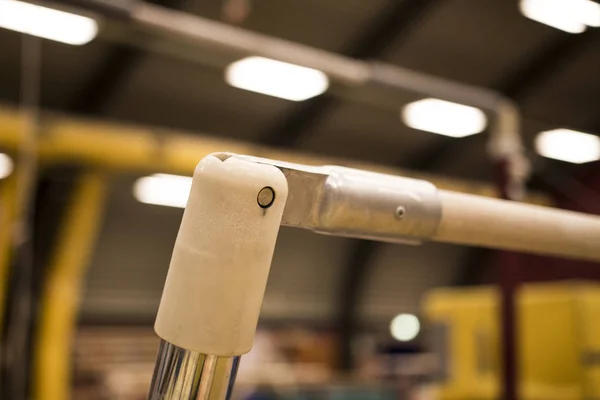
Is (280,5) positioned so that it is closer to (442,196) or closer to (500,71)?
(500,71)

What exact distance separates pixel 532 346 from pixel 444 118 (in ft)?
11.0

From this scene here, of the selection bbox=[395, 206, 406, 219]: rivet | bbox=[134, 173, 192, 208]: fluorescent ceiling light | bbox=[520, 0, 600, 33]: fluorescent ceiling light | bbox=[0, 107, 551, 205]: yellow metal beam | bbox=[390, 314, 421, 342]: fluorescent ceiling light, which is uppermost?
bbox=[520, 0, 600, 33]: fluorescent ceiling light

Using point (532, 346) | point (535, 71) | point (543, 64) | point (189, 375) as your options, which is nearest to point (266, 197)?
point (189, 375)

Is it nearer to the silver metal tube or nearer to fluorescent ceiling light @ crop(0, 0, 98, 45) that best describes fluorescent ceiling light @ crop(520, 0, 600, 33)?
fluorescent ceiling light @ crop(0, 0, 98, 45)

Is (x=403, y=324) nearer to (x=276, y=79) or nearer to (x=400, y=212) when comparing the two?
(x=276, y=79)

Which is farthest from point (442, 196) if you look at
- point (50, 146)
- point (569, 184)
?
point (569, 184)

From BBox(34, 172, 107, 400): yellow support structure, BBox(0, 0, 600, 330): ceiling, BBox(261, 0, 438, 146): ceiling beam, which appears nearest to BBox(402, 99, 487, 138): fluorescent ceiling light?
BBox(0, 0, 600, 330): ceiling

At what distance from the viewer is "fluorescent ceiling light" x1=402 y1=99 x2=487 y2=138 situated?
512 cm

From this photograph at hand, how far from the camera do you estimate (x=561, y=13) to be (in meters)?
3.74

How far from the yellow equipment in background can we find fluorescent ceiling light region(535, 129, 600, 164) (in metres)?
3.51

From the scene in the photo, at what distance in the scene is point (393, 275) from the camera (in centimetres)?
769

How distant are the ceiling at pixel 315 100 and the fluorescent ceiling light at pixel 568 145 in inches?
5.5

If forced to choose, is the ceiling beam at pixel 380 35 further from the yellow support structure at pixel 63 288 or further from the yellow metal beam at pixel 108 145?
the yellow support structure at pixel 63 288

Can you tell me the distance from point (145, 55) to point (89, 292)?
2.60 metres
